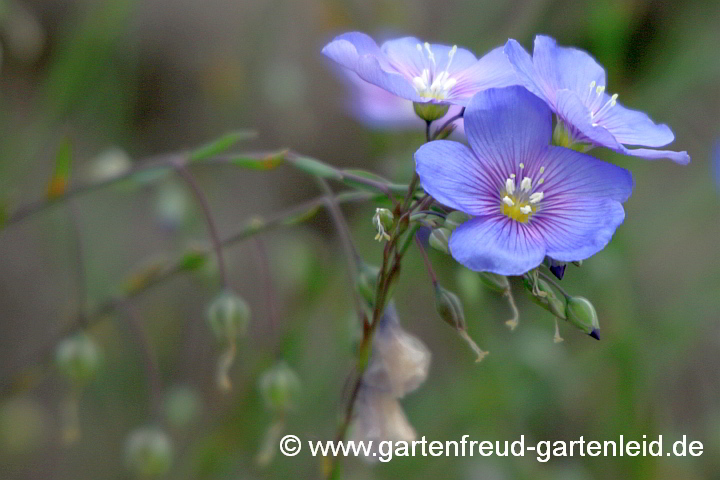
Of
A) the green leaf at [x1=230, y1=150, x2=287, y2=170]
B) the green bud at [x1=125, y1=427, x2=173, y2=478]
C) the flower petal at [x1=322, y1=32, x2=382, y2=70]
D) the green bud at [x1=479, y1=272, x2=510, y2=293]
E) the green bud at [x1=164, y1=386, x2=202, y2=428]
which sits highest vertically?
the flower petal at [x1=322, y1=32, x2=382, y2=70]

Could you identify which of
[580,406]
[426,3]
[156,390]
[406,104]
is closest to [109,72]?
[406,104]

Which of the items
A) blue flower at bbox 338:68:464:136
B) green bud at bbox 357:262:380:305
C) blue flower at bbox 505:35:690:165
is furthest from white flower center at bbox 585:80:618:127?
blue flower at bbox 338:68:464:136

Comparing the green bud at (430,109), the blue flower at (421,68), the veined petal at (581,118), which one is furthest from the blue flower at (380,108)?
the veined petal at (581,118)

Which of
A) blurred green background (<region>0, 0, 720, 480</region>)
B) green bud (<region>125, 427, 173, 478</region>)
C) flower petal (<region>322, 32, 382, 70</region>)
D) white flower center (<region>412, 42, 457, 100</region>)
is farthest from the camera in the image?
blurred green background (<region>0, 0, 720, 480</region>)

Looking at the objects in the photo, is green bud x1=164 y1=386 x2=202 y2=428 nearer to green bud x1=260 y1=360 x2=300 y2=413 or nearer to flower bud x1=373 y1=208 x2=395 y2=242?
green bud x1=260 y1=360 x2=300 y2=413

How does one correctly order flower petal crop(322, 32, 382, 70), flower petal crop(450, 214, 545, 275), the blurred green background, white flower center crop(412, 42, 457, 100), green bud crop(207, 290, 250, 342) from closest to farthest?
flower petal crop(450, 214, 545, 275)
flower petal crop(322, 32, 382, 70)
white flower center crop(412, 42, 457, 100)
green bud crop(207, 290, 250, 342)
the blurred green background

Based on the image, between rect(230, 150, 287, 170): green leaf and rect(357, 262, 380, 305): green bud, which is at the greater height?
rect(230, 150, 287, 170): green leaf

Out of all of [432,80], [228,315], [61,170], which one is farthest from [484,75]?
[61,170]

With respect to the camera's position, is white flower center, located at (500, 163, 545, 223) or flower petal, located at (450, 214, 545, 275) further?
white flower center, located at (500, 163, 545, 223)
